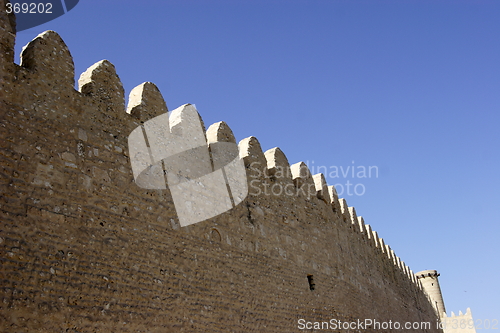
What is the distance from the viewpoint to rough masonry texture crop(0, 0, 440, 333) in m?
4.04

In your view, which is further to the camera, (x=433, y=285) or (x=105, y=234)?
(x=433, y=285)

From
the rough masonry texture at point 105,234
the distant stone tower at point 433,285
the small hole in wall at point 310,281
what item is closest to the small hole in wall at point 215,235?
the rough masonry texture at point 105,234

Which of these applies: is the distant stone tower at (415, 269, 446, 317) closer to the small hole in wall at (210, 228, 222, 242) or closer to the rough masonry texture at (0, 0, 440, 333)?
the rough masonry texture at (0, 0, 440, 333)

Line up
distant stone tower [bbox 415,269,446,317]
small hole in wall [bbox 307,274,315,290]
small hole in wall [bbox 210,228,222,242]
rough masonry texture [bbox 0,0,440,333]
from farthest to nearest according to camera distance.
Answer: distant stone tower [bbox 415,269,446,317] → small hole in wall [bbox 307,274,315,290] → small hole in wall [bbox 210,228,222,242] → rough masonry texture [bbox 0,0,440,333]

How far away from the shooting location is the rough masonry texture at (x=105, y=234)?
13.2 feet

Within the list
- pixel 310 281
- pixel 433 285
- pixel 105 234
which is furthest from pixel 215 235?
pixel 433 285

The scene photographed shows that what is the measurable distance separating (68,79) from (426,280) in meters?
31.7

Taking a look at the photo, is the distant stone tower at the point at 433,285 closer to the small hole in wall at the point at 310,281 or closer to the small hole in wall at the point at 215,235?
the small hole in wall at the point at 310,281

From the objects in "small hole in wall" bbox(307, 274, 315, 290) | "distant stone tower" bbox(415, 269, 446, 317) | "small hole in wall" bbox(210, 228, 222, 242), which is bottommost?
"small hole in wall" bbox(307, 274, 315, 290)

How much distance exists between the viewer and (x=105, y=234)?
184 inches

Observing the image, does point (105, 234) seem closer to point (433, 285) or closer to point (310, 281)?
point (310, 281)

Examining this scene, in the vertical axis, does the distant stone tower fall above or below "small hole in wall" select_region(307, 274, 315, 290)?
above

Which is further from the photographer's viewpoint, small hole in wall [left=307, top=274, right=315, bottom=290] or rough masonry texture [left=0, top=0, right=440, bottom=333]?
small hole in wall [left=307, top=274, right=315, bottom=290]

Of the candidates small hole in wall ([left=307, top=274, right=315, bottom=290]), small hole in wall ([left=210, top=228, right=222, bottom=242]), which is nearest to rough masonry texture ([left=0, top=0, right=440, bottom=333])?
small hole in wall ([left=210, top=228, right=222, bottom=242])
